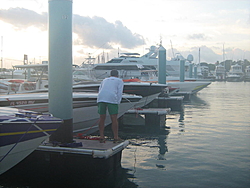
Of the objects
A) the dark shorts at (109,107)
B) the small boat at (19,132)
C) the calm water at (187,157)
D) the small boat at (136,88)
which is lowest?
the calm water at (187,157)

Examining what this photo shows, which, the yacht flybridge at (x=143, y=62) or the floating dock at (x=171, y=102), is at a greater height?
the yacht flybridge at (x=143, y=62)

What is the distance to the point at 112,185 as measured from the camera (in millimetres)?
5121

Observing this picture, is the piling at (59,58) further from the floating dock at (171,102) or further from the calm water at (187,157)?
the floating dock at (171,102)

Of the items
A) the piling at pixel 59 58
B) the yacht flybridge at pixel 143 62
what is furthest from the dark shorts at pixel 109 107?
the yacht flybridge at pixel 143 62

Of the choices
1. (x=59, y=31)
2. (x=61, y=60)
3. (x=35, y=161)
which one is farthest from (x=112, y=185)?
(x=59, y=31)

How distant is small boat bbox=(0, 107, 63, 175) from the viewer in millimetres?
4443

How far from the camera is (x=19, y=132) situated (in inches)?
179

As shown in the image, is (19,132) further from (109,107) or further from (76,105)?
(76,105)

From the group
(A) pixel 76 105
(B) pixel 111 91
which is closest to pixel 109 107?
(B) pixel 111 91

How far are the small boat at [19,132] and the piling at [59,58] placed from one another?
56cm

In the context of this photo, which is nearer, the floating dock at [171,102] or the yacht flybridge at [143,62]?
the floating dock at [171,102]

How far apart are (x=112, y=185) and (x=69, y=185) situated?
728 mm

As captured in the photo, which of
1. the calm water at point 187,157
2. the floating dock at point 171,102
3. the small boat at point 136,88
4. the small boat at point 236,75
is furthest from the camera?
the small boat at point 236,75

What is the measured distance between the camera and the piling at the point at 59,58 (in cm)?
546
